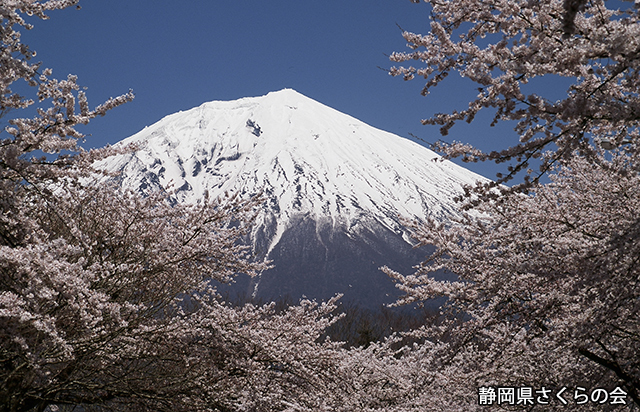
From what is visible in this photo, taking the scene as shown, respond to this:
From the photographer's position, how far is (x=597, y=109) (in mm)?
2340

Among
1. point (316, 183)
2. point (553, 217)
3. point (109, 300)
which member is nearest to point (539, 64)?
point (553, 217)

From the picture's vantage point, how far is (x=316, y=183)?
160 metres

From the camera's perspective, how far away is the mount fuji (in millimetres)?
141625

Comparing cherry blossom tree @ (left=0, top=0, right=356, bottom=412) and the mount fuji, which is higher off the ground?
the mount fuji

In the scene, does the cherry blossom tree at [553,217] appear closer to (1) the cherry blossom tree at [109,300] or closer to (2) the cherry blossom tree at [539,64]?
(2) the cherry blossom tree at [539,64]

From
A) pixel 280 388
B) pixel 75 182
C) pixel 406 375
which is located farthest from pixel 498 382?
pixel 75 182

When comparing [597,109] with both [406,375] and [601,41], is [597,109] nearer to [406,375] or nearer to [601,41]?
[601,41]

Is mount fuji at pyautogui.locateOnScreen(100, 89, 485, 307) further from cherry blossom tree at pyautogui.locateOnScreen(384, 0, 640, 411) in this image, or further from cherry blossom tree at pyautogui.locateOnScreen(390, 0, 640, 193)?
cherry blossom tree at pyautogui.locateOnScreen(390, 0, 640, 193)

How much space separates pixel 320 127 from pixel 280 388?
16893cm

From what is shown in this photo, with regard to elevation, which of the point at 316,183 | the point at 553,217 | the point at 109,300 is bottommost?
the point at 109,300

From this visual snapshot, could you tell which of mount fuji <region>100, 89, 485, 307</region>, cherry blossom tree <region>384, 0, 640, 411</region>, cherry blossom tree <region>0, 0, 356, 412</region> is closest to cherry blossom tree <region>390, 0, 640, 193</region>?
cherry blossom tree <region>384, 0, 640, 411</region>

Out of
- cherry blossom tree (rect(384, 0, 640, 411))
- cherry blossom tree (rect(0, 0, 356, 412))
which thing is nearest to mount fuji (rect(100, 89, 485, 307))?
cherry blossom tree (rect(384, 0, 640, 411))

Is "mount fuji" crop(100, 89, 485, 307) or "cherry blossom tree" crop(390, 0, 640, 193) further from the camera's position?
"mount fuji" crop(100, 89, 485, 307)

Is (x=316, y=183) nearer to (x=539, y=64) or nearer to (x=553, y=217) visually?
(x=553, y=217)
